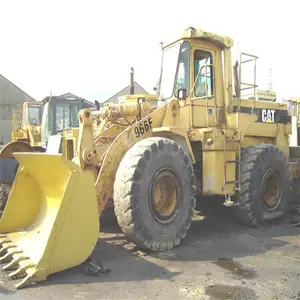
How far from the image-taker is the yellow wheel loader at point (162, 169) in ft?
14.9

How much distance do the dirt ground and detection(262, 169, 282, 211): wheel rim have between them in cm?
76

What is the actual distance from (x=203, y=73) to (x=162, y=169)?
219 cm

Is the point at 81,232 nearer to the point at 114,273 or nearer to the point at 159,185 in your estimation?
the point at 114,273

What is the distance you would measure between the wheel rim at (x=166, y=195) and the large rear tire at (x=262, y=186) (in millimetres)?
1562

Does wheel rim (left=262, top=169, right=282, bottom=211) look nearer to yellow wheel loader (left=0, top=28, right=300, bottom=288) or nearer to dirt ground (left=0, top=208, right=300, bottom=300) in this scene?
yellow wheel loader (left=0, top=28, right=300, bottom=288)

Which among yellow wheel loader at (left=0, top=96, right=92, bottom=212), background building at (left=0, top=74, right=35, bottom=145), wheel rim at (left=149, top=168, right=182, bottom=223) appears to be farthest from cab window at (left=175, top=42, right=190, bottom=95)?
background building at (left=0, top=74, right=35, bottom=145)

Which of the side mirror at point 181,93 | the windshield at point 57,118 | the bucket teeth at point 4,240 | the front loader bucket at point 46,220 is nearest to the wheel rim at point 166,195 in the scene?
the front loader bucket at point 46,220

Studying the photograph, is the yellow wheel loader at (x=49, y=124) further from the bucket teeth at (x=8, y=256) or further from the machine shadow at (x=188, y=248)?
the bucket teeth at (x=8, y=256)

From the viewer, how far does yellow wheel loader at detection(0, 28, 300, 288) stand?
454 centimetres

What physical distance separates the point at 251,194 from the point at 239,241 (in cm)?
94

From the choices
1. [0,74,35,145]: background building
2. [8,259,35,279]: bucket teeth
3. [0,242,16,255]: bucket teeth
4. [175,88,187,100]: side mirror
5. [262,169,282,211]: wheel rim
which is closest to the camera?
[8,259,35,279]: bucket teeth

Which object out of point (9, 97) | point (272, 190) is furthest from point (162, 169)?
point (9, 97)

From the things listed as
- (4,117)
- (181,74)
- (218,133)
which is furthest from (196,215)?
(4,117)

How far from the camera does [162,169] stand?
18.0 feet
